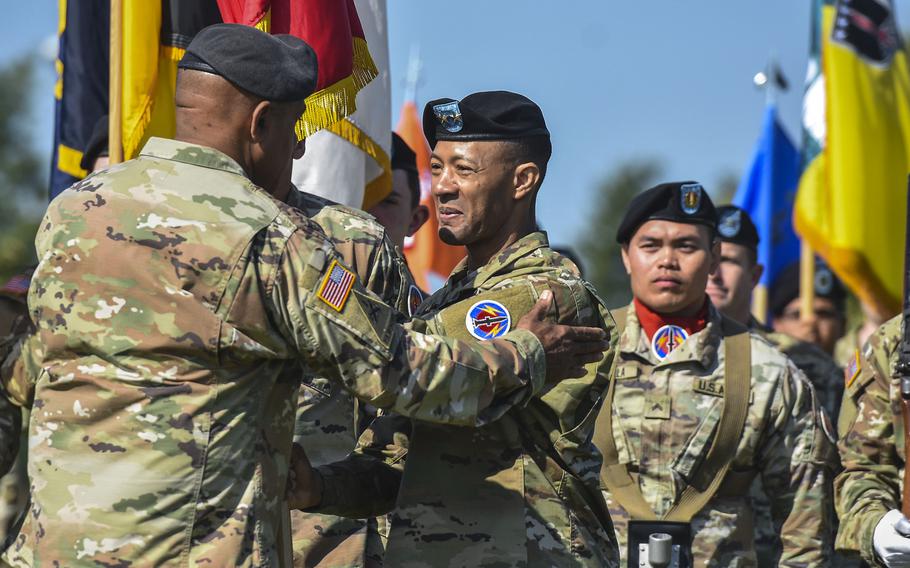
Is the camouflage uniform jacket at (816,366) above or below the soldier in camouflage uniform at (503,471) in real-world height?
below

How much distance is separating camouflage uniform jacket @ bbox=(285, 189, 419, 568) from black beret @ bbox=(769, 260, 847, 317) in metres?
7.01

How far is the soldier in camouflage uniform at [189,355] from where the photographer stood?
3.37 metres

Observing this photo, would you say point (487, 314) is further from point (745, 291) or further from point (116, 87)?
point (745, 291)

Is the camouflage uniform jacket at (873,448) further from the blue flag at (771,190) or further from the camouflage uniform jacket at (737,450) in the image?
the blue flag at (771,190)

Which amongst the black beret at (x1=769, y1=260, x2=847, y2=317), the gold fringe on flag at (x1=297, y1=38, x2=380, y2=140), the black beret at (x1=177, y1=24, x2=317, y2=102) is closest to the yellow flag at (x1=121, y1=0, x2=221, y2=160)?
the gold fringe on flag at (x1=297, y1=38, x2=380, y2=140)

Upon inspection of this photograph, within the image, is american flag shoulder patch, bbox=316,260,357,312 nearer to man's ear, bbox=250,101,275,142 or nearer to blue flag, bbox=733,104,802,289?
man's ear, bbox=250,101,275,142

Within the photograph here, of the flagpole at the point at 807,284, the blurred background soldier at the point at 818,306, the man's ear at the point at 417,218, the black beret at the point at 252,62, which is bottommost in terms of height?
the blurred background soldier at the point at 818,306

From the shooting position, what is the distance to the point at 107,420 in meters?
3.39

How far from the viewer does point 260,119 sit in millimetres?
3637

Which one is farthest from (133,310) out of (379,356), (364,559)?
(364,559)

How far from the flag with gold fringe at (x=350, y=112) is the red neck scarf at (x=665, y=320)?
138 cm

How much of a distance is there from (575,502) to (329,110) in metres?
2.12

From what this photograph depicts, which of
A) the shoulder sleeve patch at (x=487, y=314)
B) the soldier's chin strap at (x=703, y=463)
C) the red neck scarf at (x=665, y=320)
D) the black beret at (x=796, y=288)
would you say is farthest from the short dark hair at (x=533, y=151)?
the black beret at (x=796, y=288)

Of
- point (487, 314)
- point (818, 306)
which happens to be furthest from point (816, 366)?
point (487, 314)
